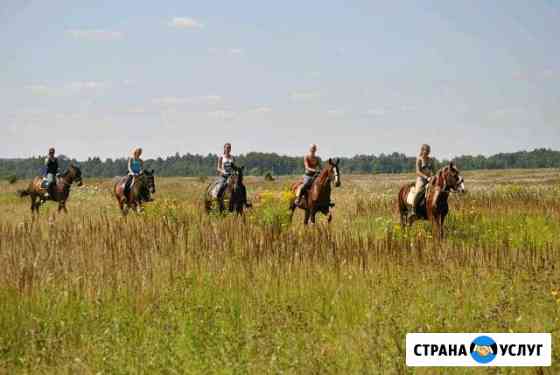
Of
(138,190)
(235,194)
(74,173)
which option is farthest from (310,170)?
(74,173)

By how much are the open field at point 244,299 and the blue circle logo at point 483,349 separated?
27 cm

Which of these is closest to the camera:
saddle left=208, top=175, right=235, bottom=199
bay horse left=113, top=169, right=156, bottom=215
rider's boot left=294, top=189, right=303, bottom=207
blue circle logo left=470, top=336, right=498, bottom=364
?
blue circle logo left=470, top=336, right=498, bottom=364

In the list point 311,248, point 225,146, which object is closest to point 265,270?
point 311,248

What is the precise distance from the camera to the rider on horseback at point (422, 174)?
15.6m

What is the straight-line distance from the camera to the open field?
576 centimetres

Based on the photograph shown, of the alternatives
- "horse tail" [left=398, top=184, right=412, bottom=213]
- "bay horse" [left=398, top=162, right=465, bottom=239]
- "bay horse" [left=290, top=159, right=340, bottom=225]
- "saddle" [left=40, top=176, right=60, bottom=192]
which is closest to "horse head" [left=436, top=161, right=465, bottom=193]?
"bay horse" [left=398, top=162, right=465, bottom=239]

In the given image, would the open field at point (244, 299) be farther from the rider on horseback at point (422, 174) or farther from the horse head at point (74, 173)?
the horse head at point (74, 173)

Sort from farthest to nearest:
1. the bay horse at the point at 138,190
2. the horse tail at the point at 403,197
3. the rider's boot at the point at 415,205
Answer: the bay horse at the point at 138,190 → the horse tail at the point at 403,197 → the rider's boot at the point at 415,205

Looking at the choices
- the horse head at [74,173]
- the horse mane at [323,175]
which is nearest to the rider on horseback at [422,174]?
the horse mane at [323,175]

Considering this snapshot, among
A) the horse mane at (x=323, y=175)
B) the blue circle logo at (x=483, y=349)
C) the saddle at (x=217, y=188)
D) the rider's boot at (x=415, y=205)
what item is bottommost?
the blue circle logo at (x=483, y=349)

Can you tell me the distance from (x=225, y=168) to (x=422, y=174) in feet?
18.6

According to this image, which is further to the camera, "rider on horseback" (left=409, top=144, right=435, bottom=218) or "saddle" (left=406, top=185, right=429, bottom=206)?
"saddle" (left=406, top=185, right=429, bottom=206)

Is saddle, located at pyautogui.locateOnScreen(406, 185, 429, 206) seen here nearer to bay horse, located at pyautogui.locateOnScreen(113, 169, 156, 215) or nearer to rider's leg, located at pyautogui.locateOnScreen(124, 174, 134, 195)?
bay horse, located at pyautogui.locateOnScreen(113, 169, 156, 215)

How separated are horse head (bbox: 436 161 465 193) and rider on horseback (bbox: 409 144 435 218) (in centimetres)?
65
